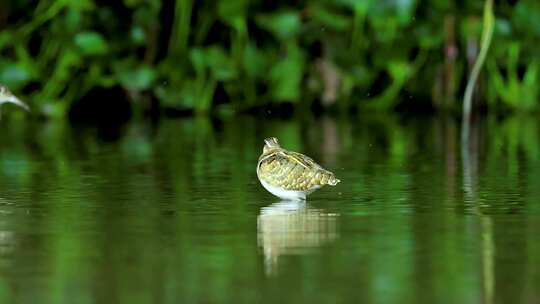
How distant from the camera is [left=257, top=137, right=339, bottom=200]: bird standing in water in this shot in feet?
27.4

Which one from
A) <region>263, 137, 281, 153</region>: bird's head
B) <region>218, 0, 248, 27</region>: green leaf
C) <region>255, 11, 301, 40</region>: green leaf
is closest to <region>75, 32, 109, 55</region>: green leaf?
<region>218, 0, 248, 27</region>: green leaf

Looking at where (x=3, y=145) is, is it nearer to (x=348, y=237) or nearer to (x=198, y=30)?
(x=198, y=30)

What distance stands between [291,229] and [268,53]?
9.29 m

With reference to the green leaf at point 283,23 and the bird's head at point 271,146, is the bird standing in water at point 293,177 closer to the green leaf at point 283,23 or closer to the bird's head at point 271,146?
the bird's head at point 271,146

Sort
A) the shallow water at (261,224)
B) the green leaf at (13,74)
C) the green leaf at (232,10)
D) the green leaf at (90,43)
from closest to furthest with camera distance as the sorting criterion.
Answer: the shallow water at (261,224) → the green leaf at (13,74) → the green leaf at (90,43) → the green leaf at (232,10)

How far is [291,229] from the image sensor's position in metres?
7.31

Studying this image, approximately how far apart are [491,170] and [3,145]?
13.9 ft

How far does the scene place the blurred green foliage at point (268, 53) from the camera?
52.2ft

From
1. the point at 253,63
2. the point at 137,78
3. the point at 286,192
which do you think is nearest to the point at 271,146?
the point at 286,192

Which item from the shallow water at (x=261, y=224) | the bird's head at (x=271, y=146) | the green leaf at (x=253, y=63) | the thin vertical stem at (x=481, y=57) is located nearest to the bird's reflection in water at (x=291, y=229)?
the shallow water at (x=261, y=224)

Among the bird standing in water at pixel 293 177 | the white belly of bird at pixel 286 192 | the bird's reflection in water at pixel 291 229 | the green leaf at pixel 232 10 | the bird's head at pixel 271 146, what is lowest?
the bird's reflection in water at pixel 291 229

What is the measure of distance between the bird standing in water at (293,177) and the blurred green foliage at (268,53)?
285 inches

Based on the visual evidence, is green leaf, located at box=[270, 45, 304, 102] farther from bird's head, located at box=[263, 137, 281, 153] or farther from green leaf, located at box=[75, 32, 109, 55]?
bird's head, located at box=[263, 137, 281, 153]

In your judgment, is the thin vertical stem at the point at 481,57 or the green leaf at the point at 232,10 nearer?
the thin vertical stem at the point at 481,57
